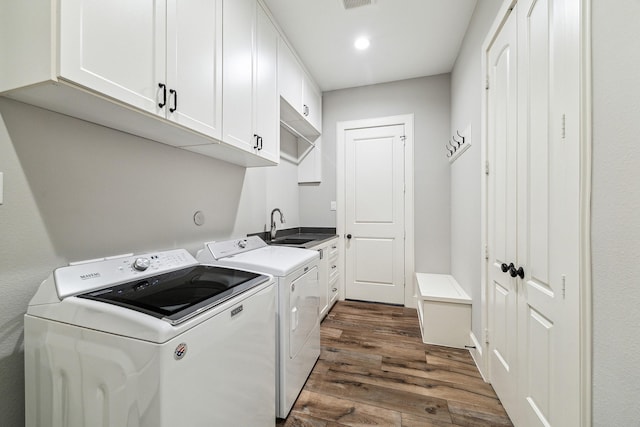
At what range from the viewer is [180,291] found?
1040 mm

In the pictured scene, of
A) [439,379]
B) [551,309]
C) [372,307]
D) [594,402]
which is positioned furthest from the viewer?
[372,307]

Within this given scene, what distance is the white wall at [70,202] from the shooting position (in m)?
0.93

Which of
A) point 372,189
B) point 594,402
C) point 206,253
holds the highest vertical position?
point 372,189

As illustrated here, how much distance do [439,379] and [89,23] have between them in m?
2.59

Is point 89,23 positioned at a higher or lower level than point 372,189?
higher

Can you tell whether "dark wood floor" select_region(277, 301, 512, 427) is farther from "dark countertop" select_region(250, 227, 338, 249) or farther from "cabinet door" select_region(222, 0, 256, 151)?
"cabinet door" select_region(222, 0, 256, 151)

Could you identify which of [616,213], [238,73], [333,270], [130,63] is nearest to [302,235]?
[333,270]

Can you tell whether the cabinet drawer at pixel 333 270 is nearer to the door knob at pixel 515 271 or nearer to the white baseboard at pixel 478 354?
the white baseboard at pixel 478 354

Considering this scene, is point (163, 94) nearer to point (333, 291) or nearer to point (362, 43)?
point (362, 43)

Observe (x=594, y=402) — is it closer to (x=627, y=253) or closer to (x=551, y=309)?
(x=551, y=309)

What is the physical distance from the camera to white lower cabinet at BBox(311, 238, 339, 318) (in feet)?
8.75

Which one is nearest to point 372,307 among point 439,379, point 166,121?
point 439,379

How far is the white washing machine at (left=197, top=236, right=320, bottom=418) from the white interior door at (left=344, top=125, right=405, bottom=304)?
1448 millimetres

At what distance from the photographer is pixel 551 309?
105cm
